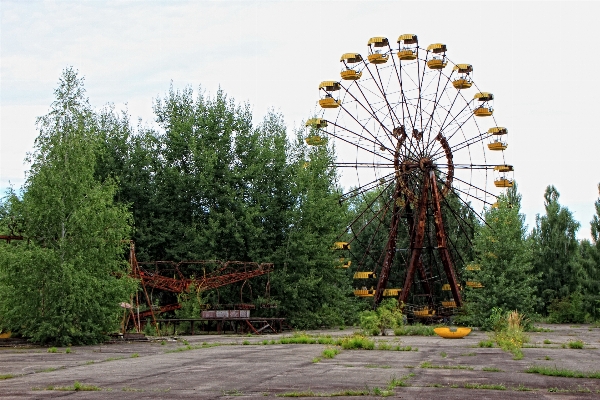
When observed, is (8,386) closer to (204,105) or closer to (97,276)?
(97,276)

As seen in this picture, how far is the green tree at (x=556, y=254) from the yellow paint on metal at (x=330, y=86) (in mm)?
19638

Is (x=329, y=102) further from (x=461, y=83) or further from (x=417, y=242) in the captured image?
(x=417, y=242)

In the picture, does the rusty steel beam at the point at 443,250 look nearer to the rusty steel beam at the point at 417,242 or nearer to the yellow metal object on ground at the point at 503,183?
the rusty steel beam at the point at 417,242

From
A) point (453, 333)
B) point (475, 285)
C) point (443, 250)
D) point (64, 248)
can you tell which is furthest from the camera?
point (443, 250)

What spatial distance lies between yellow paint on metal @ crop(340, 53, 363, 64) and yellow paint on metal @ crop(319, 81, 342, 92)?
55.1 inches

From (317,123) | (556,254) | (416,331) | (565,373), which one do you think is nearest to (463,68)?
(317,123)

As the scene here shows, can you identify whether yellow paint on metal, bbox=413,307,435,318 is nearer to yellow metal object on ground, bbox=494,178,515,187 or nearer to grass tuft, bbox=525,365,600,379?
yellow metal object on ground, bbox=494,178,515,187

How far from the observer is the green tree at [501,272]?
34.1 metres

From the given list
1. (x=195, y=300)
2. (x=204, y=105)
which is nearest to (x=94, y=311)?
(x=195, y=300)

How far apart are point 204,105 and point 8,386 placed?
34.3 meters

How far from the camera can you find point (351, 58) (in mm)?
41438

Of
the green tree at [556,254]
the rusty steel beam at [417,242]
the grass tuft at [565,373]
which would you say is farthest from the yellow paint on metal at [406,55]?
the grass tuft at [565,373]

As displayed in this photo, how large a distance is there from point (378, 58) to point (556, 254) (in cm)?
2144

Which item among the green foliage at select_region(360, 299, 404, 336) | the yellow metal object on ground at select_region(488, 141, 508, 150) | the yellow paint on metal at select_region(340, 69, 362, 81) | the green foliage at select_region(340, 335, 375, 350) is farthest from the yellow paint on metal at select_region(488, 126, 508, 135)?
the green foliage at select_region(340, 335, 375, 350)
